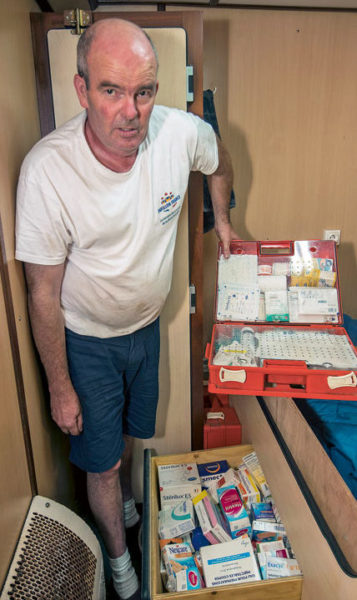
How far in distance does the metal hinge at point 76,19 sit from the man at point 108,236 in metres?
0.33

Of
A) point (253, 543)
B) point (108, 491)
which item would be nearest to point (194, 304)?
point (108, 491)

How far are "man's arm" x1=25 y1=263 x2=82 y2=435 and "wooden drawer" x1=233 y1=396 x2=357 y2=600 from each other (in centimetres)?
65

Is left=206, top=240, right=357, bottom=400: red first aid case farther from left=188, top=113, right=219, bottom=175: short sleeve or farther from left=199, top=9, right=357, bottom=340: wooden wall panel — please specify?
left=199, top=9, right=357, bottom=340: wooden wall panel

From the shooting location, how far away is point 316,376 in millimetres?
1127

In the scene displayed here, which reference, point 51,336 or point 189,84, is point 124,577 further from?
point 189,84

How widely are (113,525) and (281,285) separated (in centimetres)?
101

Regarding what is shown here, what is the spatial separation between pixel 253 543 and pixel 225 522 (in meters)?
0.12

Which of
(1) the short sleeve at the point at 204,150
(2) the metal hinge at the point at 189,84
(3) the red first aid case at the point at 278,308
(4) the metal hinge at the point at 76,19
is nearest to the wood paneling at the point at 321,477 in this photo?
(3) the red first aid case at the point at 278,308

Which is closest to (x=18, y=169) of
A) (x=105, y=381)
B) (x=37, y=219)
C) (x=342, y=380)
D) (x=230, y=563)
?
(x=37, y=219)

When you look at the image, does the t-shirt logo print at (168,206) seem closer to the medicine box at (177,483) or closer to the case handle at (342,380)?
the case handle at (342,380)

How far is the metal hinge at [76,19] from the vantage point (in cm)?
126

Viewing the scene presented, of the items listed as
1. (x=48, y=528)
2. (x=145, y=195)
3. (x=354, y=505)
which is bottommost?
(x=48, y=528)

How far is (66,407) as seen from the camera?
49.6 inches

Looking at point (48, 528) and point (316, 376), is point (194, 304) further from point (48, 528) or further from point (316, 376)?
point (48, 528)
